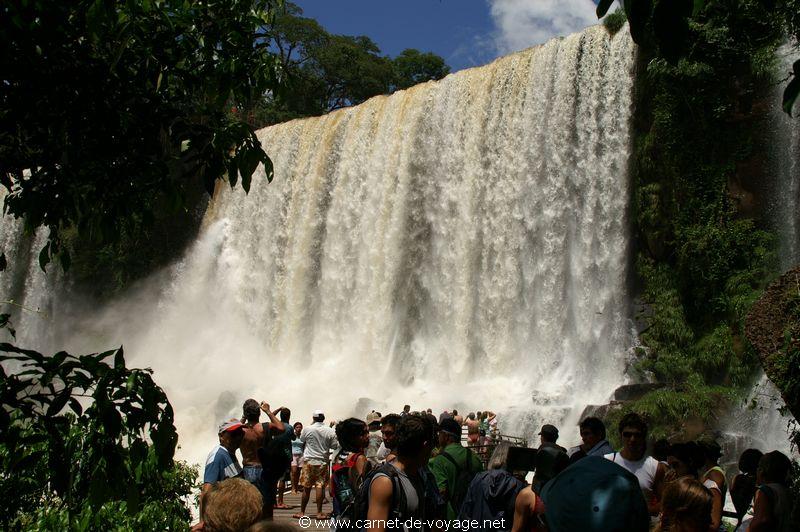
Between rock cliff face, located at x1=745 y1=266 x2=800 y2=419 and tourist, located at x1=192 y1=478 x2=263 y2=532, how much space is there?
4294 millimetres

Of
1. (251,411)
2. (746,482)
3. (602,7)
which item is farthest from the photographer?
(251,411)

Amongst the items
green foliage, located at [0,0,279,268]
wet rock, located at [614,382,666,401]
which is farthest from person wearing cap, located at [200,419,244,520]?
wet rock, located at [614,382,666,401]

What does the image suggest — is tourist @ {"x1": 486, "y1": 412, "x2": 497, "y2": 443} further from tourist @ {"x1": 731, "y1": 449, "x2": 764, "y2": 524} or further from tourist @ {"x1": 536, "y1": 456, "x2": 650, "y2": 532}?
tourist @ {"x1": 536, "y1": 456, "x2": 650, "y2": 532}

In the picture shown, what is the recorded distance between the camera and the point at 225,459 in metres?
5.50

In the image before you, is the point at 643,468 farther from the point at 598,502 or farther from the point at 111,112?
the point at 111,112

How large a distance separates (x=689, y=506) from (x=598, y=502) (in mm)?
1244

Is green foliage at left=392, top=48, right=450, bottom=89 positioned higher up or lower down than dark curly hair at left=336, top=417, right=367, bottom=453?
higher up

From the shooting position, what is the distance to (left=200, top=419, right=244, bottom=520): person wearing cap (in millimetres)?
5449

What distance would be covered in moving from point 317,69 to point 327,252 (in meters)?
25.9

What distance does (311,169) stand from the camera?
24656 mm

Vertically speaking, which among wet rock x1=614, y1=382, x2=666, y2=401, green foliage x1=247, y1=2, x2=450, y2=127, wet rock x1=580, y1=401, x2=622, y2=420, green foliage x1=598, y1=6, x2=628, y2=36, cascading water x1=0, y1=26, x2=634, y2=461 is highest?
green foliage x1=247, y1=2, x2=450, y2=127

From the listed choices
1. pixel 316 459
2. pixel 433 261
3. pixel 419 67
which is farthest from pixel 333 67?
pixel 316 459

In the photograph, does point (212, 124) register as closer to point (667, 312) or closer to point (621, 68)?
point (667, 312)

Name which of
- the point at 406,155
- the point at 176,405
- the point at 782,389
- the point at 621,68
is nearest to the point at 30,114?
the point at 782,389
